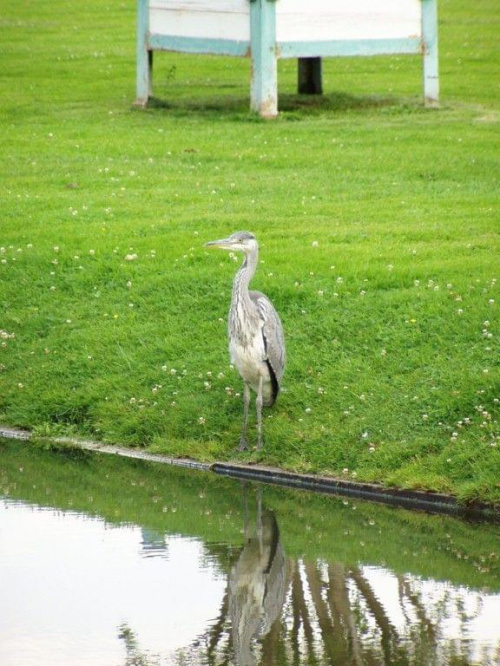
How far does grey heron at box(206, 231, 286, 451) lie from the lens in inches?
448

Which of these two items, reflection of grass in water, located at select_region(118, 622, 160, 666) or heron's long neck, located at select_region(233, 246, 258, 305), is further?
heron's long neck, located at select_region(233, 246, 258, 305)

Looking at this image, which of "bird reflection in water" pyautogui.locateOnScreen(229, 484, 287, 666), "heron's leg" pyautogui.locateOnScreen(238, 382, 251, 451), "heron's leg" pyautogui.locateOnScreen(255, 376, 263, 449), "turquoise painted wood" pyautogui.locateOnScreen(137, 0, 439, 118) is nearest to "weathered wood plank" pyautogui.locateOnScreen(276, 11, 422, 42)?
"turquoise painted wood" pyautogui.locateOnScreen(137, 0, 439, 118)

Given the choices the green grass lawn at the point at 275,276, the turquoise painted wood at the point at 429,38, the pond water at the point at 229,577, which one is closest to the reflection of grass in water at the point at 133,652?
the pond water at the point at 229,577

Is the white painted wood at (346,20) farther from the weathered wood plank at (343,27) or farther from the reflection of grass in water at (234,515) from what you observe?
the reflection of grass in water at (234,515)

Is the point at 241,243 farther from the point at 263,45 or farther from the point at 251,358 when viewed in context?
the point at 263,45

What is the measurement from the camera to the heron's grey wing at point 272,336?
11438 mm

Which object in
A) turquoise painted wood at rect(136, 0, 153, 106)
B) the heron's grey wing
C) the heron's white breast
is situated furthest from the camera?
turquoise painted wood at rect(136, 0, 153, 106)

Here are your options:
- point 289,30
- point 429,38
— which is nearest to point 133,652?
point 289,30

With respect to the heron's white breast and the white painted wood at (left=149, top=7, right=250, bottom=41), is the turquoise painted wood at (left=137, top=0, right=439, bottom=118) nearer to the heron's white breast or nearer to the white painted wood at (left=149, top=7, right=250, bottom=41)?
the white painted wood at (left=149, top=7, right=250, bottom=41)

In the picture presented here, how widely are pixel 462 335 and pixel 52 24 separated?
2578 centimetres

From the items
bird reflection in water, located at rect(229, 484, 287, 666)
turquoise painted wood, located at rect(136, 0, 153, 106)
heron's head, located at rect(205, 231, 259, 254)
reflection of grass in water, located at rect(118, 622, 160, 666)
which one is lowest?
bird reflection in water, located at rect(229, 484, 287, 666)

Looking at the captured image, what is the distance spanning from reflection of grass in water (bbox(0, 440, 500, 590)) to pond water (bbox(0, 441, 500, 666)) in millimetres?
18

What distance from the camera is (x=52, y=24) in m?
35.9

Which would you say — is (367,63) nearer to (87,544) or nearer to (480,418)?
(480,418)
